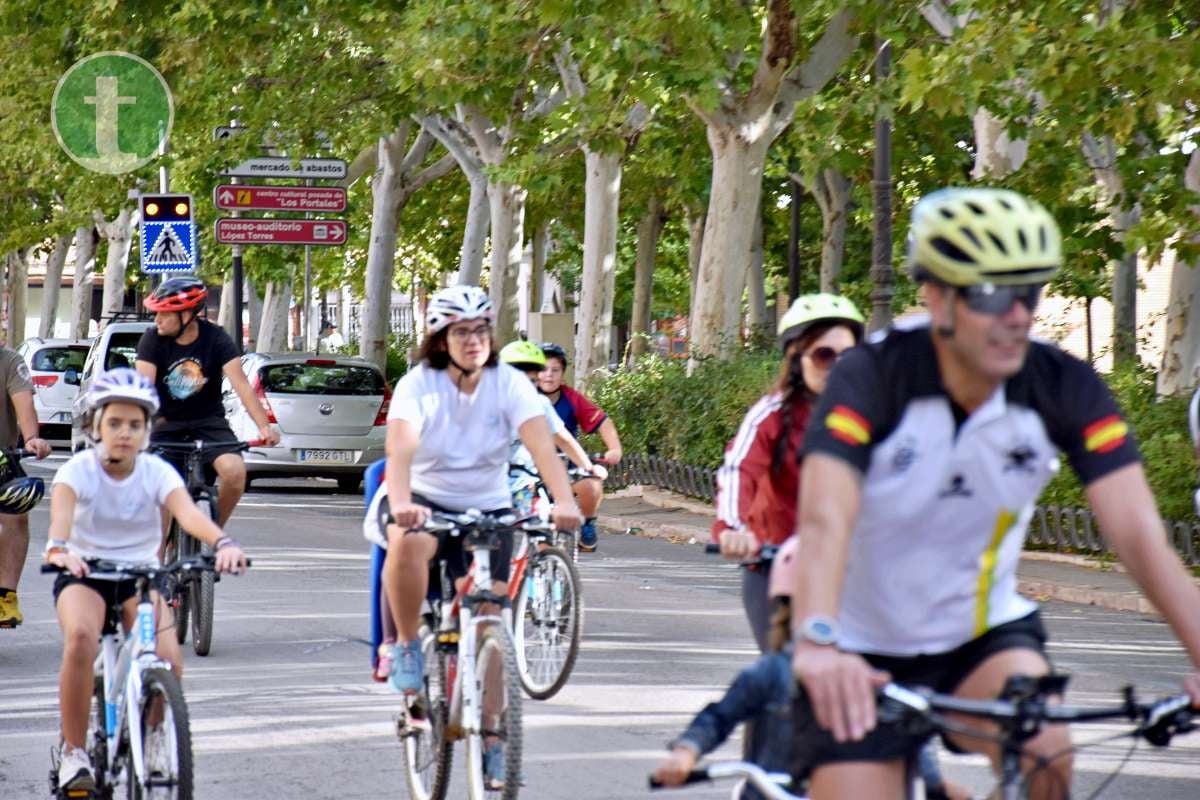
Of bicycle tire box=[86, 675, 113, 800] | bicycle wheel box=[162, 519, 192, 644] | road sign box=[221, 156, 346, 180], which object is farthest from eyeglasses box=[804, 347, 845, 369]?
road sign box=[221, 156, 346, 180]

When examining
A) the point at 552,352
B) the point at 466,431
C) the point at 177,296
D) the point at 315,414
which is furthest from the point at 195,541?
the point at 315,414

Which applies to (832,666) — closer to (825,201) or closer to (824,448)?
(824,448)

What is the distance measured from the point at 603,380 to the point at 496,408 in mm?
17745

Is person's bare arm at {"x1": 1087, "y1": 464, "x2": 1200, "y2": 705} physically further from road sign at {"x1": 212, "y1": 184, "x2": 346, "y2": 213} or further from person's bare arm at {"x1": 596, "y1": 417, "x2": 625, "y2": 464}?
road sign at {"x1": 212, "y1": 184, "x2": 346, "y2": 213}

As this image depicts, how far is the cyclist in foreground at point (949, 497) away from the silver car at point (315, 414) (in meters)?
20.3

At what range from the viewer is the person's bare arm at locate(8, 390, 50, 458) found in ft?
33.2

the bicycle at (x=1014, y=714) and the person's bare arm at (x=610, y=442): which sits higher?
the person's bare arm at (x=610, y=442)

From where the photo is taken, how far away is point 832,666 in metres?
3.46

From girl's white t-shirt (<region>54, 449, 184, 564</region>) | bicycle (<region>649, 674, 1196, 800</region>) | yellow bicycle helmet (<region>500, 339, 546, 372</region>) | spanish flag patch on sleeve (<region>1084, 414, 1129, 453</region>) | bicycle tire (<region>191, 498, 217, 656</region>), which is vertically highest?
yellow bicycle helmet (<region>500, 339, 546, 372</region>)

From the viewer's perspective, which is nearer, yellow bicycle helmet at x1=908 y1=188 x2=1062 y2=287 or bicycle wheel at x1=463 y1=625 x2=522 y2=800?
yellow bicycle helmet at x1=908 y1=188 x2=1062 y2=287

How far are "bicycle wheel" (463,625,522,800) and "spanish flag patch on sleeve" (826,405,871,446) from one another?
3.15 metres

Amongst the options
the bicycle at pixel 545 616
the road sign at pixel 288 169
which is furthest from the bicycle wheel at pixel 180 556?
the road sign at pixel 288 169

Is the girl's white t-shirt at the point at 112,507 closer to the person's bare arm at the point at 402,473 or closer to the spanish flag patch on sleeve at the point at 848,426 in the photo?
the person's bare arm at the point at 402,473

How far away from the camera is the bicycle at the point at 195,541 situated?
10922 millimetres
